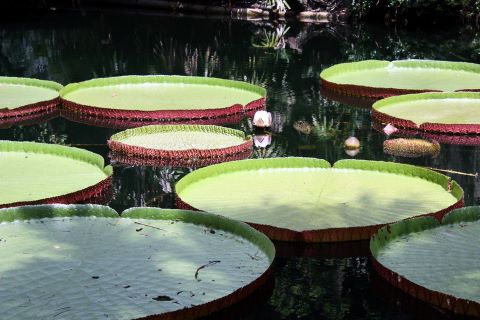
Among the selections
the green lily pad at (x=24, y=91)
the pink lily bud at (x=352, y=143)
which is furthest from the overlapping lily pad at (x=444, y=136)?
the green lily pad at (x=24, y=91)

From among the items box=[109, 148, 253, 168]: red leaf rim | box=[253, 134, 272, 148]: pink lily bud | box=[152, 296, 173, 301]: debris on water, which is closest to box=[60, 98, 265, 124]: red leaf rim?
box=[253, 134, 272, 148]: pink lily bud

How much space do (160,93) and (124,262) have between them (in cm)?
404

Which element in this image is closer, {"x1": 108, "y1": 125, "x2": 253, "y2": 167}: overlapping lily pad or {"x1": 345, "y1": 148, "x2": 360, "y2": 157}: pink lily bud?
{"x1": 108, "y1": 125, "x2": 253, "y2": 167}: overlapping lily pad

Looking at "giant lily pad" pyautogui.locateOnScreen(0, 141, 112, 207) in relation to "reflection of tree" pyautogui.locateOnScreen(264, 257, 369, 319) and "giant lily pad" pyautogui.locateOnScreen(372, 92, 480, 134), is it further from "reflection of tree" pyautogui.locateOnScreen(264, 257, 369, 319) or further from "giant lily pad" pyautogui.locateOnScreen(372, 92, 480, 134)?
"giant lily pad" pyautogui.locateOnScreen(372, 92, 480, 134)

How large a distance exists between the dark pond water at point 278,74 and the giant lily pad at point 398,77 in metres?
0.25

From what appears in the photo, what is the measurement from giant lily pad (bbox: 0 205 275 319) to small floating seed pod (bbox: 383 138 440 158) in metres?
2.23

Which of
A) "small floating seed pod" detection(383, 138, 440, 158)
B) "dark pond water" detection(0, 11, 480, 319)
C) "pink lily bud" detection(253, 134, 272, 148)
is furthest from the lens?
"pink lily bud" detection(253, 134, 272, 148)

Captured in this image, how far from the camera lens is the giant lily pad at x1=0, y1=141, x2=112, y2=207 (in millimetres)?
5062

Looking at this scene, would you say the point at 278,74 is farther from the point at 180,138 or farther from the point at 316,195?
the point at 316,195

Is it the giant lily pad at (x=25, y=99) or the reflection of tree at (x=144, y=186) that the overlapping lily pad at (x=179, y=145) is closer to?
the reflection of tree at (x=144, y=186)

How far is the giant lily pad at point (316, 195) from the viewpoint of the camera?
4.63 m

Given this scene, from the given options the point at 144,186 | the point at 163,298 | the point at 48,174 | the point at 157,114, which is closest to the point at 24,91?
the point at 157,114

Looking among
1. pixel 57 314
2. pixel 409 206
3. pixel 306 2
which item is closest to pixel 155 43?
pixel 306 2

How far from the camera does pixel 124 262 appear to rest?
4.07 meters
